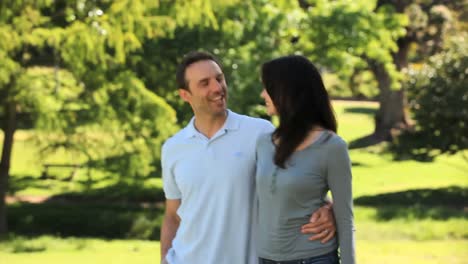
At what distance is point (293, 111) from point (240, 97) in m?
16.1

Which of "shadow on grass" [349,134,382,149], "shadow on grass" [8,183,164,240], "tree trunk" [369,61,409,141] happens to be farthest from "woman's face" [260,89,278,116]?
"shadow on grass" [349,134,382,149]

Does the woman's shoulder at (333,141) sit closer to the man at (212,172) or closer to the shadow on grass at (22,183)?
the man at (212,172)

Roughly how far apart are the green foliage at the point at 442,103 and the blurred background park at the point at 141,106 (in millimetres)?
38

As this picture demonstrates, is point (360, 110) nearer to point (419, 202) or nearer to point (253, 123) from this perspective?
point (419, 202)

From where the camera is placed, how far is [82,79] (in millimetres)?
16516

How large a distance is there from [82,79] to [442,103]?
412 inches

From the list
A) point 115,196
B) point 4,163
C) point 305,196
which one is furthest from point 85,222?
point 305,196

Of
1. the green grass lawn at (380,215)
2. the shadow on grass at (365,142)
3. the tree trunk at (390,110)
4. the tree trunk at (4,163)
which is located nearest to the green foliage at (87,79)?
the tree trunk at (4,163)

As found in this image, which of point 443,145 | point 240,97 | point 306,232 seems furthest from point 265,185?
point 443,145

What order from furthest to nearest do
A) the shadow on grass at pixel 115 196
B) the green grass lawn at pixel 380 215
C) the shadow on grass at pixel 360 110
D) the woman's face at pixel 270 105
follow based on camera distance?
the shadow on grass at pixel 360 110 → the shadow on grass at pixel 115 196 → the green grass lawn at pixel 380 215 → the woman's face at pixel 270 105

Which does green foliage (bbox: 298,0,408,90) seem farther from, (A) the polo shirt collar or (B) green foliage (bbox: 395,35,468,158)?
(A) the polo shirt collar

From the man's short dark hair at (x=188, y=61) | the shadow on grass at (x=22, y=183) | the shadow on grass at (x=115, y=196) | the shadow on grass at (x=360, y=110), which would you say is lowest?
the shadow on grass at (x=360, y=110)

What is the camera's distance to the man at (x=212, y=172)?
3.29m

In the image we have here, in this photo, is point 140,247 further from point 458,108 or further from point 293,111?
point 293,111
